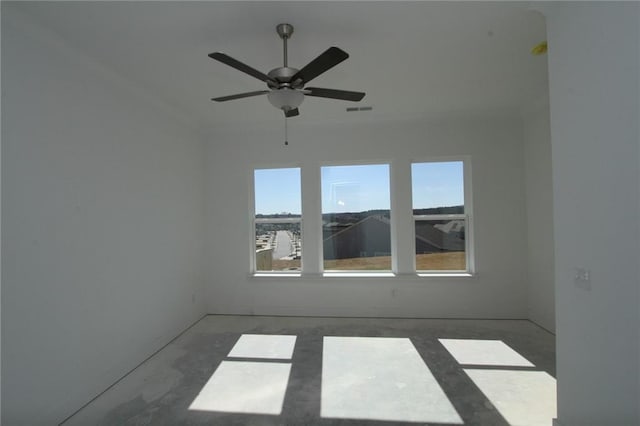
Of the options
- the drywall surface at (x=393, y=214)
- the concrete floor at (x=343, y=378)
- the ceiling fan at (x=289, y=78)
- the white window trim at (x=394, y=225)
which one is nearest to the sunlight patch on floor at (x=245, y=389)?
the concrete floor at (x=343, y=378)

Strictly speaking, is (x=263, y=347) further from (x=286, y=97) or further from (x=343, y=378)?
(x=286, y=97)

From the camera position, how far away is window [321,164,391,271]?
163 inches

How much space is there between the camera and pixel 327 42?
2.16m

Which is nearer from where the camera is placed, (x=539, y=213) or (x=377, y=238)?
(x=539, y=213)

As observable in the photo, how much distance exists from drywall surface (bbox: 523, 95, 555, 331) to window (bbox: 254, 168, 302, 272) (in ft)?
10.1

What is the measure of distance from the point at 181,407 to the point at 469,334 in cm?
303

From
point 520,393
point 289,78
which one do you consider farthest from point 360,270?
point 289,78

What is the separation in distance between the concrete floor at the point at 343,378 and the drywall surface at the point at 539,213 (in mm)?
347

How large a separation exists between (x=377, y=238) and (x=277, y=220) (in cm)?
149

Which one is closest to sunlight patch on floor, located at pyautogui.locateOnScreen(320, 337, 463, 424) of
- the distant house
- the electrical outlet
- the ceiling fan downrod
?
the electrical outlet

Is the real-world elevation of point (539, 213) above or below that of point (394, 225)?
above

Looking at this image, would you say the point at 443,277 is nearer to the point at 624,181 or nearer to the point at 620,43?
the point at 624,181

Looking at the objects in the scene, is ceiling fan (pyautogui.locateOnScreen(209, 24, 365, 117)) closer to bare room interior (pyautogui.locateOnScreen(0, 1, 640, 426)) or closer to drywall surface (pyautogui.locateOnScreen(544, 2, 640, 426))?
bare room interior (pyautogui.locateOnScreen(0, 1, 640, 426))

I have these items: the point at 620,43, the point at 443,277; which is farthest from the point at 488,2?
the point at 443,277
